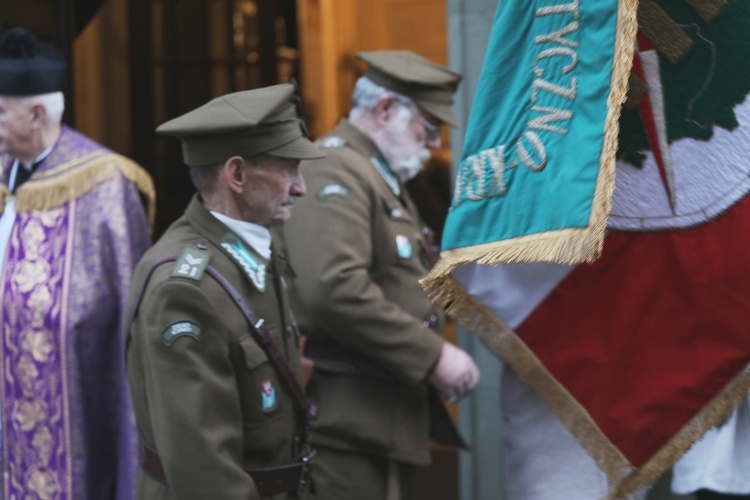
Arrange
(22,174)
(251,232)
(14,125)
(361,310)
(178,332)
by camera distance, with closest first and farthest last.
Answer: (178,332) < (251,232) < (361,310) < (14,125) < (22,174)

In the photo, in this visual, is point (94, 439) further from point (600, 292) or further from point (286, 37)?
point (286, 37)

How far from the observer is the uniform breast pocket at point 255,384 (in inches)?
117

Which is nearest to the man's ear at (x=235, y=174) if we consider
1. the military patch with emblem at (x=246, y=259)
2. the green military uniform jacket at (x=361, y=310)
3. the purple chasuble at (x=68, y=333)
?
the military patch with emblem at (x=246, y=259)

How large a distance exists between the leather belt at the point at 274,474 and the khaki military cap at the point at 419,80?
64.1 inches

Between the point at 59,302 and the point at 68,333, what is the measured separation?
10 centimetres

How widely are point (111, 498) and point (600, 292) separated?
179 centimetres

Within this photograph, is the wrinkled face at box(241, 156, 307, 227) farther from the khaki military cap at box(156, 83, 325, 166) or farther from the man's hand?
the man's hand

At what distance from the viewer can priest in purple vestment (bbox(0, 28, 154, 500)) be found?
3977 mm

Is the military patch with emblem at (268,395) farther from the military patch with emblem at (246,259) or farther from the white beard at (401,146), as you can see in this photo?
the white beard at (401,146)

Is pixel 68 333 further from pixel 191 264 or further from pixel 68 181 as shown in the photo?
pixel 191 264

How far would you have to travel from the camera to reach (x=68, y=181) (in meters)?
4.06

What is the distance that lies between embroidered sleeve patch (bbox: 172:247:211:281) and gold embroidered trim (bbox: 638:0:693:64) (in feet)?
3.82

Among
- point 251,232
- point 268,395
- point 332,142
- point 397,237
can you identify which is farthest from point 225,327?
point 332,142

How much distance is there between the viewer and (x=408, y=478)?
4.23m
